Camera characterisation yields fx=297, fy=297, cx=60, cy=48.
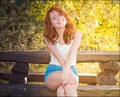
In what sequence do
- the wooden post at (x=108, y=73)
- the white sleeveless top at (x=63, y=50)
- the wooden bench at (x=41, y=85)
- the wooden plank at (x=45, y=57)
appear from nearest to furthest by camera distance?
the white sleeveless top at (x=63, y=50) → the wooden bench at (x=41, y=85) → the wooden plank at (x=45, y=57) → the wooden post at (x=108, y=73)

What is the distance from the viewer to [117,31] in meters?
9.19

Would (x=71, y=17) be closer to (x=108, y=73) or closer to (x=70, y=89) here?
(x=108, y=73)

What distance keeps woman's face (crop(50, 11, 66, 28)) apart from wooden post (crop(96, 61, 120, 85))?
4.13ft

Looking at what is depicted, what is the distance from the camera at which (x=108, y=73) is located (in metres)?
4.96

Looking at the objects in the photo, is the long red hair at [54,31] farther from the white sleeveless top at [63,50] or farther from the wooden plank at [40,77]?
the wooden plank at [40,77]

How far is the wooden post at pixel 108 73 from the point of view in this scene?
475 cm

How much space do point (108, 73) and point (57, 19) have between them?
1.64m

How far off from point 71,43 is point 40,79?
2881 millimetres

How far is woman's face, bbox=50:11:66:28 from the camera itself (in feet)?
12.5

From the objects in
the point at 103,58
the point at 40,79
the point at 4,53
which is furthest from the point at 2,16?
the point at 103,58

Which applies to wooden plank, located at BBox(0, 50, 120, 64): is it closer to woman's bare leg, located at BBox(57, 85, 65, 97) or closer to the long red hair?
the long red hair

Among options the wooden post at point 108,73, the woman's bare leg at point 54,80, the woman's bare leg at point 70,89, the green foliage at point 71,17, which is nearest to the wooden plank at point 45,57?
the wooden post at point 108,73

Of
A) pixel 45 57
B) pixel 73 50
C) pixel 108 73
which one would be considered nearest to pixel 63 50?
pixel 73 50

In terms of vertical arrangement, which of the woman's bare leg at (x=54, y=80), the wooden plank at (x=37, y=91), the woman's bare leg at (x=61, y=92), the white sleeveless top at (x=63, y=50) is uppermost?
the white sleeveless top at (x=63, y=50)
